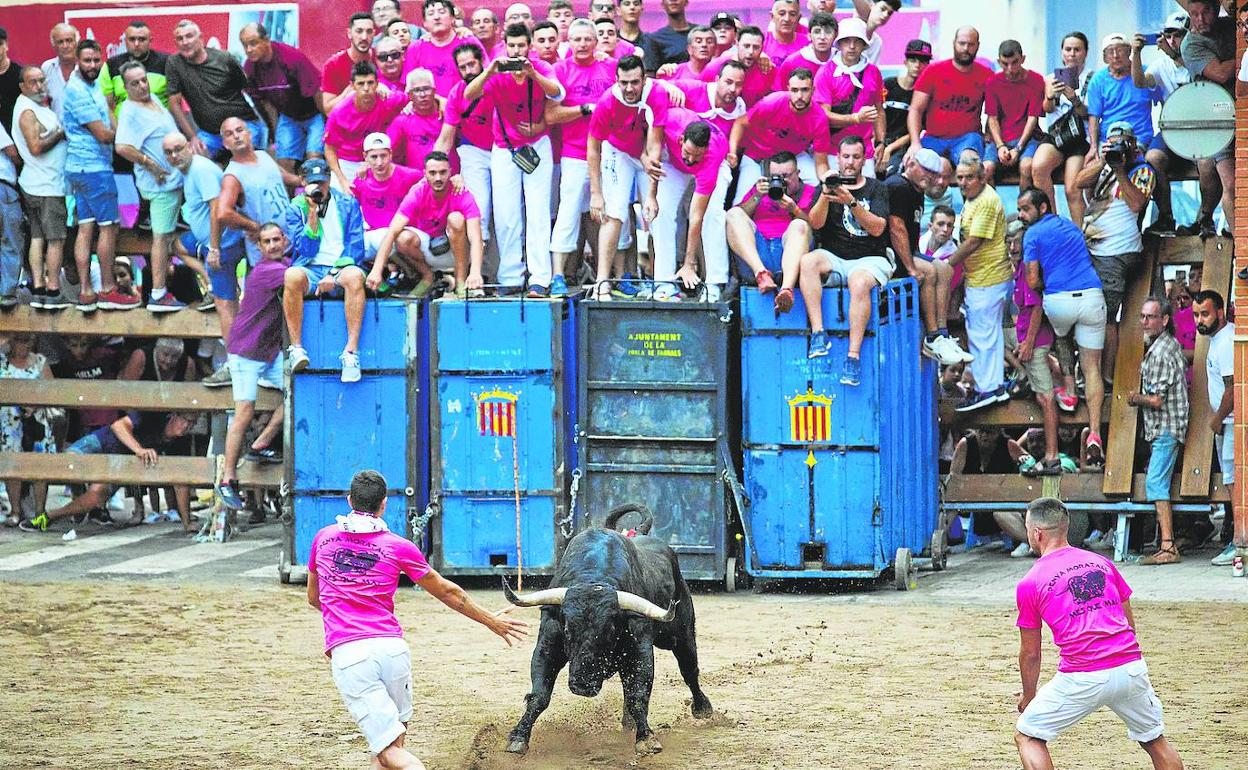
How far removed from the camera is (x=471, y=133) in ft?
54.0

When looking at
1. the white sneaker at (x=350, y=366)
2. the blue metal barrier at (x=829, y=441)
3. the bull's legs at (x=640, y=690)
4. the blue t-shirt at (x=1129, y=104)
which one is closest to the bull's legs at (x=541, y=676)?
the bull's legs at (x=640, y=690)

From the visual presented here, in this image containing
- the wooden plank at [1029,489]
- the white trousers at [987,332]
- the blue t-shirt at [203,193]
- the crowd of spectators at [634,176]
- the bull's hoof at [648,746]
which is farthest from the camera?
the blue t-shirt at [203,193]

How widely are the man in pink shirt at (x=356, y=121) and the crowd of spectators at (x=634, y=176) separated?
0.10 feet

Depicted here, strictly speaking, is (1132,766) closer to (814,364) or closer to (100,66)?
(814,364)

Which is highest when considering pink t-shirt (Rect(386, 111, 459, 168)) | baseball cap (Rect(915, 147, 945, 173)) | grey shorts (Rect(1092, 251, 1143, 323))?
pink t-shirt (Rect(386, 111, 459, 168))

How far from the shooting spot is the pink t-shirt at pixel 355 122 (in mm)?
17078

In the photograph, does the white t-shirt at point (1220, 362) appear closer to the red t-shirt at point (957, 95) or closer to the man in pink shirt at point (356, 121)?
the red t-shirt at point (957, 95)

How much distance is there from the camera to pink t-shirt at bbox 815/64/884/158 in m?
→ 16.2

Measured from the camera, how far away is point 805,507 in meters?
15.7

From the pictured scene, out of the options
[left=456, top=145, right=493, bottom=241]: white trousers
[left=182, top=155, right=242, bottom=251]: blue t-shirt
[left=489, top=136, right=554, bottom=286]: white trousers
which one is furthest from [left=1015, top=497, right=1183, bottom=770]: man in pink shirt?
[left=182, top=155, right=242, bottom=251]: blue t-shirt

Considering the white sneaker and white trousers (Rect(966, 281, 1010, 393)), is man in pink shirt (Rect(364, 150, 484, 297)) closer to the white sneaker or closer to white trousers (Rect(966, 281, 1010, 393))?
the white sneaker

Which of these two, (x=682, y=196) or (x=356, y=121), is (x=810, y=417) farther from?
(x=356, y=121)

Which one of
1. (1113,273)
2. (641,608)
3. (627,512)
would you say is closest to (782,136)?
(1113,273)

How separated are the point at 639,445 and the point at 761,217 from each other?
2.33 meters
